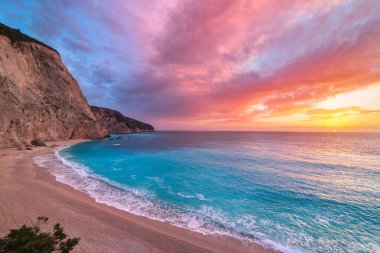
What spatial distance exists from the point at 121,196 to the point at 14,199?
609 centimetres

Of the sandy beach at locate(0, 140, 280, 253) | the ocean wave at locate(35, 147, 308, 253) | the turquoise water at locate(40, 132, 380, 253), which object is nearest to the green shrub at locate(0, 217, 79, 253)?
the sandy beach at locate(0, 140, 280, 253)

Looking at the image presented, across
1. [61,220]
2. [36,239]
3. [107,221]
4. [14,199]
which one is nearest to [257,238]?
[107,221]

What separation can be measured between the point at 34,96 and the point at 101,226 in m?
50.2

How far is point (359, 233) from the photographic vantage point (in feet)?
29.5

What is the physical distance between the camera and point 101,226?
788 cm

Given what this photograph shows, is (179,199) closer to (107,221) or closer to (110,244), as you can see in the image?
(107,221)

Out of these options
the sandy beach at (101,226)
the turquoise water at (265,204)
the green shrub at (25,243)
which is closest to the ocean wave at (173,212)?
the turquoise water at (265,204)

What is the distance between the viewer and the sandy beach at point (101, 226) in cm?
675

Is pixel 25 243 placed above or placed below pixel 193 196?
above

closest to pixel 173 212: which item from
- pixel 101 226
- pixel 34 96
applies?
pixel 101 226

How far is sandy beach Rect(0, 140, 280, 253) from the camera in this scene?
6746 mm

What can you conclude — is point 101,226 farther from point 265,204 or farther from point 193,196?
point 265,204

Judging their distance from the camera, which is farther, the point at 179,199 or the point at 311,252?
the point at 179,199

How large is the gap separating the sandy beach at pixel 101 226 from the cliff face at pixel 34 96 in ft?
103
